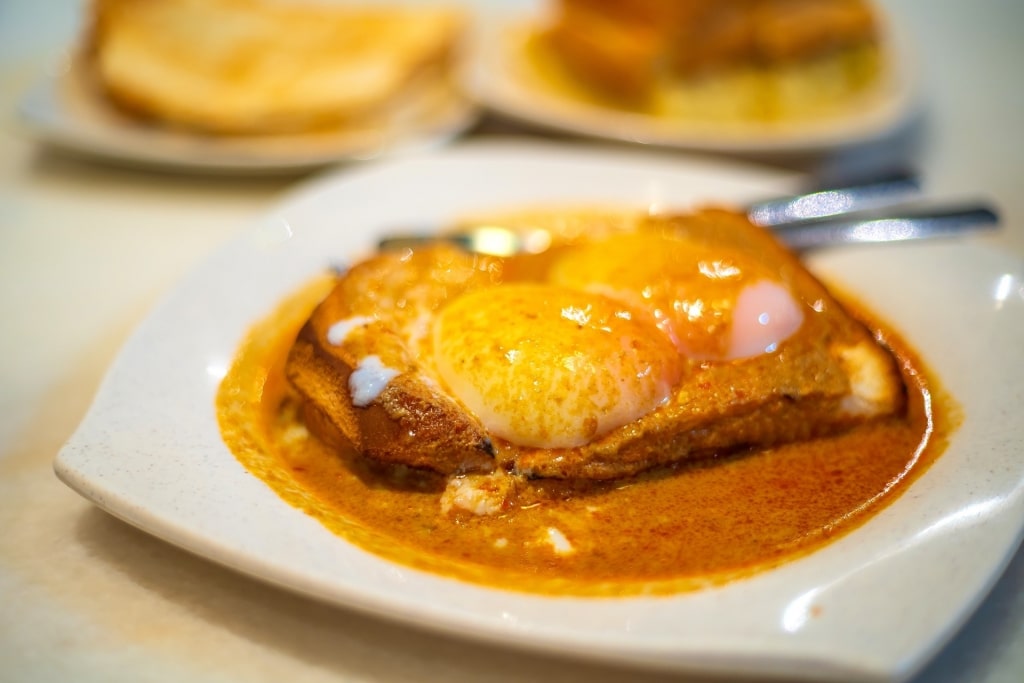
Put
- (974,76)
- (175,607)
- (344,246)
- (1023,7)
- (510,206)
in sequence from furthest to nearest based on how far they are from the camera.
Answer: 1. (1023,7)
2. (974,76)
3. (510,206)
4. (344,246)
5. (175,607)

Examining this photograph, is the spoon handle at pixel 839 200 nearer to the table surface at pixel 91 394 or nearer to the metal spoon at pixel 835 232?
the metal spoon at pixel 835 232

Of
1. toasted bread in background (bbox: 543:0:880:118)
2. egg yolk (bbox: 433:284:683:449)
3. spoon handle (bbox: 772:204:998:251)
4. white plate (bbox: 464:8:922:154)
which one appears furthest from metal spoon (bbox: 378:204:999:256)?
toasted bread in background (bbox: 543:0:880:118)

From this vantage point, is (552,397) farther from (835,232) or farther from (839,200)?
(839,200)

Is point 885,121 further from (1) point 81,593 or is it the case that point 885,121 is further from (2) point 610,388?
(1) point 81,593

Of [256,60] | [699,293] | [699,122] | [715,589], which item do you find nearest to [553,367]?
[699,293]

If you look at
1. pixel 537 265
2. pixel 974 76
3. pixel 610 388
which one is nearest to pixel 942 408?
pixel 610 388

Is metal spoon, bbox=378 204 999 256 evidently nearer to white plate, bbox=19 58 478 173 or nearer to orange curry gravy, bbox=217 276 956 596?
orange curry gravy, bbox=217 276 956 596
